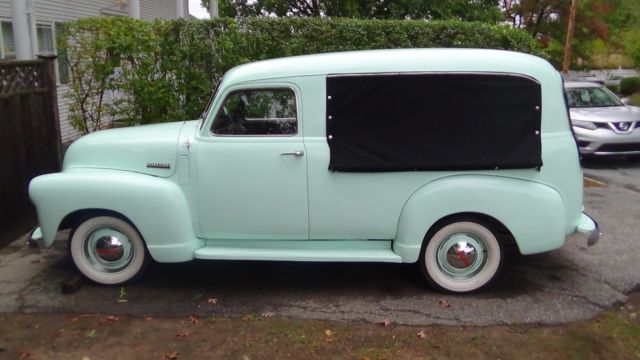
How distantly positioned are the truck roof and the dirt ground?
76.2 inches

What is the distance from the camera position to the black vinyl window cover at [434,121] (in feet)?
15.3

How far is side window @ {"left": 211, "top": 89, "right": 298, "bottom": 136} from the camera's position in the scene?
4.79 meters

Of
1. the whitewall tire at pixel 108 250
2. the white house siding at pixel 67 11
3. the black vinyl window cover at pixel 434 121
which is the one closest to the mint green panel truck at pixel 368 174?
the black vinyl window cover at pixel 434 121

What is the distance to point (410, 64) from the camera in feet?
15.4

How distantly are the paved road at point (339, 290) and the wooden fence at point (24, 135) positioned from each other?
1.45 feet

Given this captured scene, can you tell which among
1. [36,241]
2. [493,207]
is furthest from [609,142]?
[36,241]

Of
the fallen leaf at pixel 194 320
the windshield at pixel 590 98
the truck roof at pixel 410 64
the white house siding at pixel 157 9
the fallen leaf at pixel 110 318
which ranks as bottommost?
the fallen leaf at pixel 194 320

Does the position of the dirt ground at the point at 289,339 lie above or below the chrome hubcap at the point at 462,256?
below

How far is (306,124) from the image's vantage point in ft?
15.5

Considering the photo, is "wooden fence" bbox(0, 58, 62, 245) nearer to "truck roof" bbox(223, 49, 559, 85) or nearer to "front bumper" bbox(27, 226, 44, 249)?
"front bumper" bbox(27, 226, 44, 249)

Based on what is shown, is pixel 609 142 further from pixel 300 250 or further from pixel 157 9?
pixel 157 9

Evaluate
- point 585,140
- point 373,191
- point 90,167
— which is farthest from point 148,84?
point 585,140

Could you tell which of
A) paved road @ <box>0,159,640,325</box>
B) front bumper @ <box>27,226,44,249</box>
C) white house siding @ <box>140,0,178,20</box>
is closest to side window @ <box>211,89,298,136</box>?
paved road @ <box>0,159,640,325</box>

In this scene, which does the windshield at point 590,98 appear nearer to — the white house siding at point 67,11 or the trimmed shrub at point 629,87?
the white house siding at point 67,11
